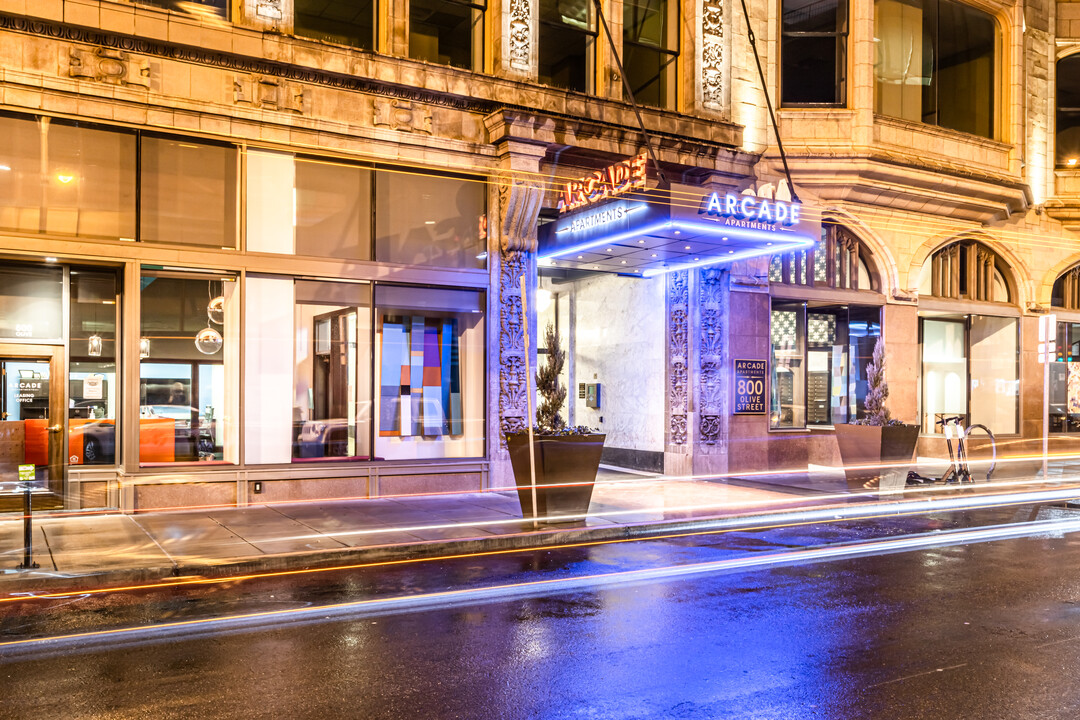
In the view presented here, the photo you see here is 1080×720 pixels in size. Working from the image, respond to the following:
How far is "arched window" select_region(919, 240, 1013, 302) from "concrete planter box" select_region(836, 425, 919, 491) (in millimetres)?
7194

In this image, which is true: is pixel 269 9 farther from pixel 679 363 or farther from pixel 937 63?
pixel 937 63

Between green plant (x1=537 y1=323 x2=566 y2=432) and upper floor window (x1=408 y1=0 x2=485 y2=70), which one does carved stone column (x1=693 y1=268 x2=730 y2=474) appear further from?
upper floor window (x1=408 y1=0 x2=485 y2=70)

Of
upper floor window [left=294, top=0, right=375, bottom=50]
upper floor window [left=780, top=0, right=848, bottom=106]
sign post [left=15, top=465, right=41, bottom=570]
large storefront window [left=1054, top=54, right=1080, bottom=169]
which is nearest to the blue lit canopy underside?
upper floor window [left=294, top=0, right=375, bottom=50]

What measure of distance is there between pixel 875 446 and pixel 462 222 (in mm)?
8469

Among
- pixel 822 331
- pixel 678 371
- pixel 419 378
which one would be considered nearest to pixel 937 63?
pixel 822 331

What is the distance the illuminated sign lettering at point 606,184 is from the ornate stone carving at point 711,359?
13.3ft

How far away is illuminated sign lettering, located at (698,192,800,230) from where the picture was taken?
43.2ft

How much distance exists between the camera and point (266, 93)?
1354 cm

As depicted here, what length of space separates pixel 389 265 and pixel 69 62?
213 inches

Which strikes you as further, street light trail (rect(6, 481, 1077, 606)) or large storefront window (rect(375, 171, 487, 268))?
large storefront window (rect(375, 171, 487, 268))

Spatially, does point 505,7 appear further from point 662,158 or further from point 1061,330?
point 1061,330

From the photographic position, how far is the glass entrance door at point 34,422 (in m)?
12.4

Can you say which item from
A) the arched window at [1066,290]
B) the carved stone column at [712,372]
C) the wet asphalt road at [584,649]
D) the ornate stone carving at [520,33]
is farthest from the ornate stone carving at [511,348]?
the arched window at [1066,290]

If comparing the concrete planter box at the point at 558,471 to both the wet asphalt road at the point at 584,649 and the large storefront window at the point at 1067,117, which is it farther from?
the large storefront window at the point at 1067,117
